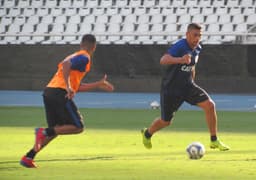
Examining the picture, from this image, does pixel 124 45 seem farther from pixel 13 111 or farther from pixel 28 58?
pixel 13 111

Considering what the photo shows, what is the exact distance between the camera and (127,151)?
504 inches

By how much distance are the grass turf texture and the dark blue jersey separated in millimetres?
1038

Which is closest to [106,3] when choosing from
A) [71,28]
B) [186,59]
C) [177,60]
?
[71,28]

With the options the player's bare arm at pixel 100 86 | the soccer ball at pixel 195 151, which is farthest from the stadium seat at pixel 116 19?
the player's bare arm at pixel 100 86

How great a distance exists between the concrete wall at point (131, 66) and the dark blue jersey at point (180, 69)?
749 inches

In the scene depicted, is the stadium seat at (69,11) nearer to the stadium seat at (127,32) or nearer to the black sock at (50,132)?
the stadium seat at (127,32)

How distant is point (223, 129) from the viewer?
57.6 ft

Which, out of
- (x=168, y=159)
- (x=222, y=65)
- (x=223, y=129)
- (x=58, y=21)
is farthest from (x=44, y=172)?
(x=58, y=21)

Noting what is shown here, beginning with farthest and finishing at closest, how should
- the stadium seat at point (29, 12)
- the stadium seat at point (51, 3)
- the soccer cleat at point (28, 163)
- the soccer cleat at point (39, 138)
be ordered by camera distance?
1. the stadium seat at point (29, 12)
2. the stadium seat at point (51, 3)
3. the soccer cleat at point (39, 138)
4. the soccer cleat at point (28, 163)

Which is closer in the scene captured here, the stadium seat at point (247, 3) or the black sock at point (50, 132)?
the black sock at point (50, 132)

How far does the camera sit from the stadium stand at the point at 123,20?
33438 mm

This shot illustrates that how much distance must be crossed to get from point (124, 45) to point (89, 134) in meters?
16.9

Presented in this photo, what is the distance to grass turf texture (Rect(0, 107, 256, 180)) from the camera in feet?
31.8

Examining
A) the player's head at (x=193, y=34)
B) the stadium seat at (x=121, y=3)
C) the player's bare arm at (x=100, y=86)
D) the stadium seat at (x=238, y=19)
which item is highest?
the player's head at (x=193, y=34)
